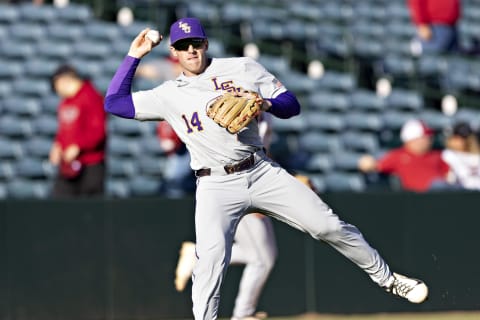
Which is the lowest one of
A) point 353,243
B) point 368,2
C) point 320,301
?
point 320,301

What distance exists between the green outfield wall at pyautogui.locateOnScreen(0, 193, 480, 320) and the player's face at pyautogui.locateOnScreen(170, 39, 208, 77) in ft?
10.4

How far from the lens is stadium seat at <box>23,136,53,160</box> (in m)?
11.5

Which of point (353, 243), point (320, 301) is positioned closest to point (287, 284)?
point (320, 301)

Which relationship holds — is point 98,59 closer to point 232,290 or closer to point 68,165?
point 68,165

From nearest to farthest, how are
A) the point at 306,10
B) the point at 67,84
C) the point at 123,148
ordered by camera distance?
the point at 67,84
the point at 123,148
the point at 306,10

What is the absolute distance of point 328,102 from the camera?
13156 mm

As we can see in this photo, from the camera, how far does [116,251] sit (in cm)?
911

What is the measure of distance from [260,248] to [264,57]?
6.22 m

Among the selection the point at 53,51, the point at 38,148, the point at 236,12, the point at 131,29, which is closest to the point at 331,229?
the point at 38,148

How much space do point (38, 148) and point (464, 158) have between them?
4.52m

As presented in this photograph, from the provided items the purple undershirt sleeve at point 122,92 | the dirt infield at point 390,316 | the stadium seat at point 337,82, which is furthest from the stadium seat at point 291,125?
the purple undershirt sleeve at point 122,92

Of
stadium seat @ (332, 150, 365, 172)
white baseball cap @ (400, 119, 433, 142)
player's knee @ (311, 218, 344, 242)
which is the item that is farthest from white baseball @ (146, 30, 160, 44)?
stadium seat @ (332, 150, 365, 172)

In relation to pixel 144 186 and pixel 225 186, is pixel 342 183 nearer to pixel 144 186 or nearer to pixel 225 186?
pixel 144 186

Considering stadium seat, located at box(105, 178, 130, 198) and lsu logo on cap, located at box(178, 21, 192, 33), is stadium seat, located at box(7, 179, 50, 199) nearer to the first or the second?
stadium seat, located at box(105, 178, 130, 198)
